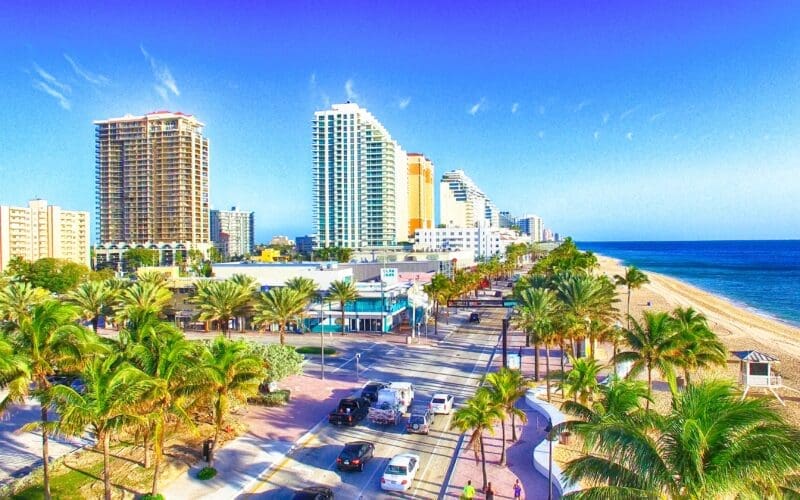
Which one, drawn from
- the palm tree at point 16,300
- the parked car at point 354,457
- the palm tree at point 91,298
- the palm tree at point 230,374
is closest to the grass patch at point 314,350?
the palm tree at point 91,298

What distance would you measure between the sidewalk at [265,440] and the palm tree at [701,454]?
15800mm

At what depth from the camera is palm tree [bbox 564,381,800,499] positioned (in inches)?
354

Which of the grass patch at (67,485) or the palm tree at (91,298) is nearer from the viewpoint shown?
the grass patch at (67,485)

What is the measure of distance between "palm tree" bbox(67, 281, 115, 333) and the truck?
3084 cm

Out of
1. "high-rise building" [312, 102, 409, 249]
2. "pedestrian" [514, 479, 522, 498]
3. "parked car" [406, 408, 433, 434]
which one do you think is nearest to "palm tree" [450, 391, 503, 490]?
"pedestrian" [514, 479, 522, 498]

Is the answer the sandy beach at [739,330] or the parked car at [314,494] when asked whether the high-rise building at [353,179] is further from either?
the parked car at [314,494]

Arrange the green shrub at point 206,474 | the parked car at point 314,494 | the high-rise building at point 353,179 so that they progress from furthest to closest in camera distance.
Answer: the high-rise building at point 353,179 → the green shrub at point 206,474 → the parked car at point 314,494

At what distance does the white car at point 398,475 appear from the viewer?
20.9m

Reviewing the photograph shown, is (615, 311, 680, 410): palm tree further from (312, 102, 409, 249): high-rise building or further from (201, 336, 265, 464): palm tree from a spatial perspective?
(312, 102, 409, 249): high-rise building

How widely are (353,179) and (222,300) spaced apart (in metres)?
117

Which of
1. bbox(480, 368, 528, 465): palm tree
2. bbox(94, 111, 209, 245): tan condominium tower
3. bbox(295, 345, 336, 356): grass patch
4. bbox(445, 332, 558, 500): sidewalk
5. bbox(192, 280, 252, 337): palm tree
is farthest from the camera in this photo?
bbox(94, 111, 209, 245): tan condominium tower

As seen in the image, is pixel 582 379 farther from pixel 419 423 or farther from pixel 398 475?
pixel 398 475

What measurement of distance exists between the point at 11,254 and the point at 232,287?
114m

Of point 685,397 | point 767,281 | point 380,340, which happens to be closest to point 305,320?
point 380,340
